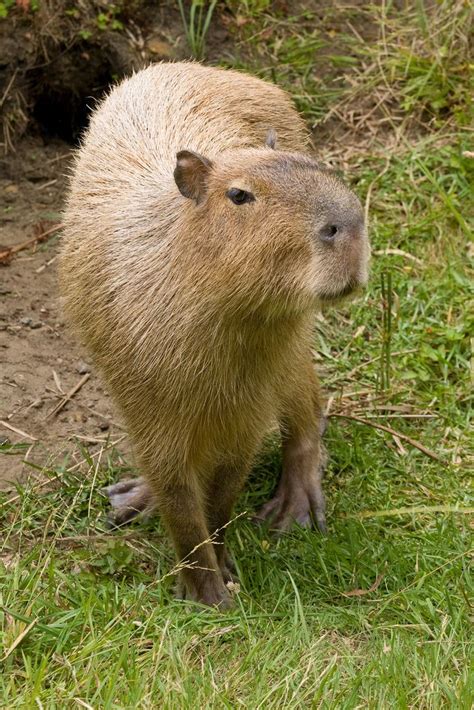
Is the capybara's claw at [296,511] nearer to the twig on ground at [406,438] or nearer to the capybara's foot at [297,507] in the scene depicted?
→ the capybara's foot at [297,507]

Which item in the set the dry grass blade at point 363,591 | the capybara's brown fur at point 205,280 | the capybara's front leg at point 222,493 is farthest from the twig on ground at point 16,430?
the dry grass blade at point 363,591

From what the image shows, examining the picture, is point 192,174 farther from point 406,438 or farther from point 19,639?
point 406,438

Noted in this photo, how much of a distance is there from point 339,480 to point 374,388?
59 centimetres

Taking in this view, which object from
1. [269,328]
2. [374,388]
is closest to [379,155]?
[374,388]

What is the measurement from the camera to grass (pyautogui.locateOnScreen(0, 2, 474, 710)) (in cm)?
330

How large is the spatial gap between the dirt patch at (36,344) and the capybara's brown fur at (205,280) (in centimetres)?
46

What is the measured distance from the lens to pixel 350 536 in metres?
4.24

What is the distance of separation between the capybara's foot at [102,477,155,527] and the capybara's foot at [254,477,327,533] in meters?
0.46

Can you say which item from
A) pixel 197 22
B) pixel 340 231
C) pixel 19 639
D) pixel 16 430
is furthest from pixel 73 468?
pixel 197 22

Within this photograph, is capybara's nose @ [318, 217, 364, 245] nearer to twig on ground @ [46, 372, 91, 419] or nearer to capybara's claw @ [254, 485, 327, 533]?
capybara's claw @ [254, 485, 327, 533]

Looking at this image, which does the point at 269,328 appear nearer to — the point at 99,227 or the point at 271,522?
the point at 99,227

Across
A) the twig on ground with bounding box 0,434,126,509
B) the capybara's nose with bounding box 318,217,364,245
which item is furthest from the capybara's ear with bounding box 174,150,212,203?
the twig on ground with bounding box 0,434,126,509

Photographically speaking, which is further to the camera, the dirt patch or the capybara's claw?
the dirt patch

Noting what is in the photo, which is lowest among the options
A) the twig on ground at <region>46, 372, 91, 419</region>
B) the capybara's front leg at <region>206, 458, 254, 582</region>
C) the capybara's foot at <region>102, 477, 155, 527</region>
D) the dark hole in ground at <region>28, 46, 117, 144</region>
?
the capybara's foot at <region>102, 477, 155, 527</region>
